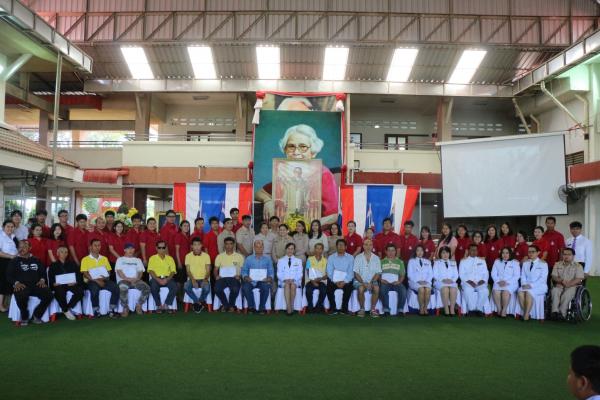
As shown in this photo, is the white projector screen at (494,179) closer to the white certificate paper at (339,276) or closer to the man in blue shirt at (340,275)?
the man in blue shirt at (340,275)

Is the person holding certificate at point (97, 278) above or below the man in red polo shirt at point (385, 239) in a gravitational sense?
below

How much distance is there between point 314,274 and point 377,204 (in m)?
3.36

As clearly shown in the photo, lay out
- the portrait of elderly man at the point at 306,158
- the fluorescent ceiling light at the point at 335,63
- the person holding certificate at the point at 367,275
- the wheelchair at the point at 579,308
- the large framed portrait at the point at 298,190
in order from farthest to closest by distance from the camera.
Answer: the fluorescent ceiling light at the point at 335,63
the portrait of elderly man at the point at 306,158
the large framed portrait at the point at 298,190
the person holding certificate at the point at 367,275
the wheelchair at the point at 579,308

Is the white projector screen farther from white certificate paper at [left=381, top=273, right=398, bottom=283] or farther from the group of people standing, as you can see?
white certificate paper at [left=381, top=273, right=398, bottom=283]

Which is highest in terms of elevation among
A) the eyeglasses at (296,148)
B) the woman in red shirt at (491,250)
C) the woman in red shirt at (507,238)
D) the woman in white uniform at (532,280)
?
the eyeglasses at (296,148)

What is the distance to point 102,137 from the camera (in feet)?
84.9

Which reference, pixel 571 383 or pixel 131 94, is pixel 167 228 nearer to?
pixel 571 383

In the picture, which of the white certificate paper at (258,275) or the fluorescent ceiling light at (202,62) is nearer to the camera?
the white certificate paper at (258,275)

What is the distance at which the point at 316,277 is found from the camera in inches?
269

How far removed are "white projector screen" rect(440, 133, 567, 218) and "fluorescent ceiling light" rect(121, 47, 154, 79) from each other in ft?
28.3

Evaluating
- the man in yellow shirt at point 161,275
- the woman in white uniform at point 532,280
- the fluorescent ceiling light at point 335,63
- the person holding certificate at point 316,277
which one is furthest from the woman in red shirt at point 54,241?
the fluorescent ceiling light at point 335,63

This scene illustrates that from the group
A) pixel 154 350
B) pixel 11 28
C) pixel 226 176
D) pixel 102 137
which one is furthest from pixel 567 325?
pixel 102 137

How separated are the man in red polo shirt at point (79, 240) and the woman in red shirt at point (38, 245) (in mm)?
439

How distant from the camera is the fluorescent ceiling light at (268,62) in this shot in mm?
13797
